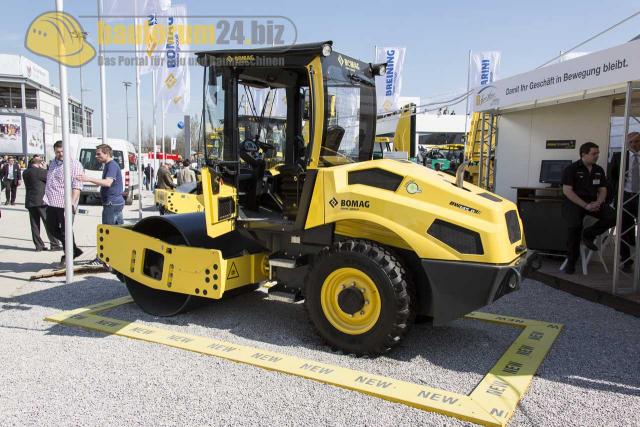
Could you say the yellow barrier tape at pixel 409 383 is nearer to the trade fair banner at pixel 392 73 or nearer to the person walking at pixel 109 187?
the person walking at pixel 109 187

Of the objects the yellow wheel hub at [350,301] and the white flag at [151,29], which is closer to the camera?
the yellow wheel hub at [350,301]

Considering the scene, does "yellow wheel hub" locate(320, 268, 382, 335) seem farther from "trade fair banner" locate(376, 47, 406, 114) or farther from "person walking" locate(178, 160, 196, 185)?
"trade fair banner" locate(376, 47, 406, 114)

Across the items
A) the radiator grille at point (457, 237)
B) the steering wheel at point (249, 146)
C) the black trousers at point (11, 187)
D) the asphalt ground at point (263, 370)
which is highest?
the steering wheel at point (249, 146)

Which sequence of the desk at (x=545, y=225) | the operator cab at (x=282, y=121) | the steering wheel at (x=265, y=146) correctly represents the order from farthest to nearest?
the desk at (x=545, y=225), the steering wheel at (x=265, y=146), the operator cab at (x=282, y=121)

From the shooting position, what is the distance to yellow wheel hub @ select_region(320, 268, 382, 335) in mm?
3902

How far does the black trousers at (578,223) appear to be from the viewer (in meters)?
6.47

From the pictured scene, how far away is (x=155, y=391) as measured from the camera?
337 centimetres

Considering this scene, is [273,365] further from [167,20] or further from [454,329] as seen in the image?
[167,20]

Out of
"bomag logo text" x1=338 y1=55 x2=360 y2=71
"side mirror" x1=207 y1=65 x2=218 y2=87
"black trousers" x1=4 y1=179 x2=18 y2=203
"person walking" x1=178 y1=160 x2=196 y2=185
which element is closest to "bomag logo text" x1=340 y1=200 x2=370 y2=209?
"bomag logo text" x1=338 y1=55 x2=360 y2=71

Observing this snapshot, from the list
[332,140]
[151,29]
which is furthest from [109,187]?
[151,29]

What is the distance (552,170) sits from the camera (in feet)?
29.0

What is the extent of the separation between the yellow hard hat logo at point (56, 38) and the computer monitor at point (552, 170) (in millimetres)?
7618

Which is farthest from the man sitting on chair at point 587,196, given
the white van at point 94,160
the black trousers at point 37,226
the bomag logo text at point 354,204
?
the white van at point 94,160

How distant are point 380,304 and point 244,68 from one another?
233 centimetres
